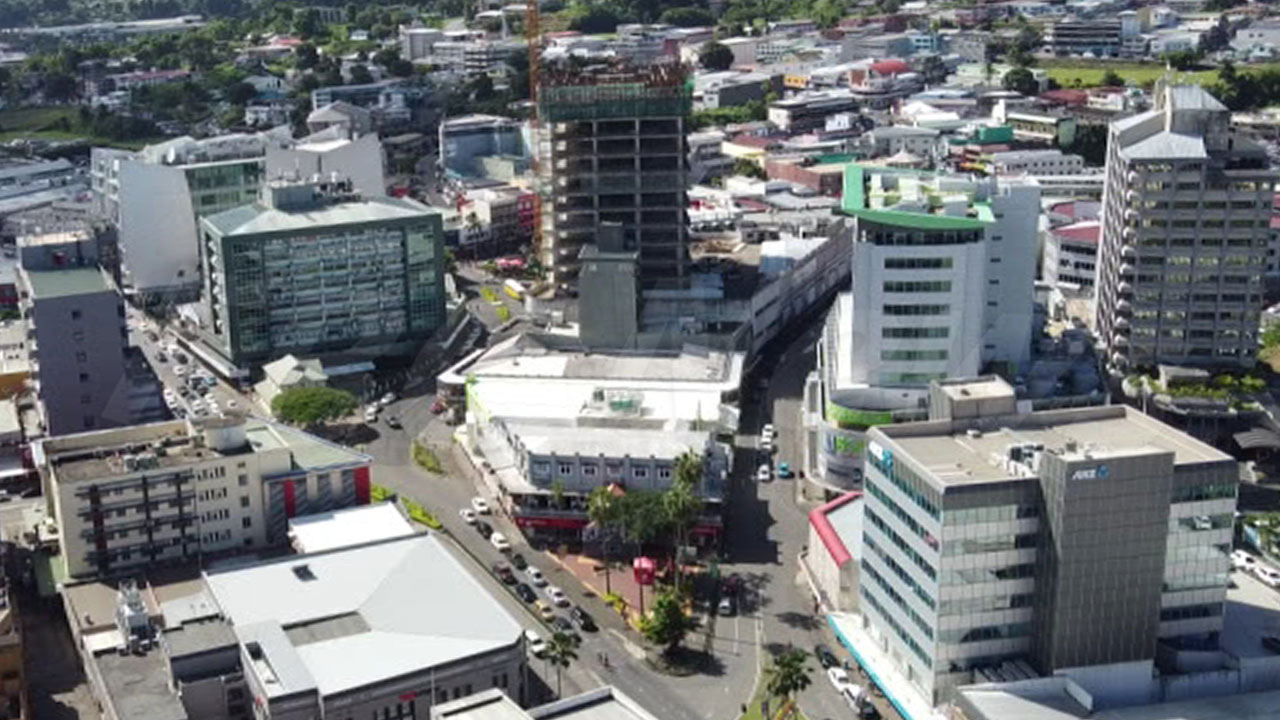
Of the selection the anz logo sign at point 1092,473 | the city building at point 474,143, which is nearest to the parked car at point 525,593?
the anz logo sign at point 1092,473

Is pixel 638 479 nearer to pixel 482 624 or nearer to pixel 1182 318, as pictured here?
pixel 482 624

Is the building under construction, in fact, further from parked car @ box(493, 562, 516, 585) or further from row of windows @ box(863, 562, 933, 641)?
row of windows @ box(863, 562, 933, 641)

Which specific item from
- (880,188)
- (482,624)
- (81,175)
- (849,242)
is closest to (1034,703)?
(482,624)

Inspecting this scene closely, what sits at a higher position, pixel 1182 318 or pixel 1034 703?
pixel 1182 318

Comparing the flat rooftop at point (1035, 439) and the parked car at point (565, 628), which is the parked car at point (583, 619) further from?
the flat rooftop at point (1035, 439)

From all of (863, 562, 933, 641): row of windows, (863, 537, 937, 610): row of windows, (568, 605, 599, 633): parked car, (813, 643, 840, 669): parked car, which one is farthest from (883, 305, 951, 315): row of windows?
(568, 605, 599, 633): parked car

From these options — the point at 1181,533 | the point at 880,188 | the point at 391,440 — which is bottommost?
the point at 391,440
